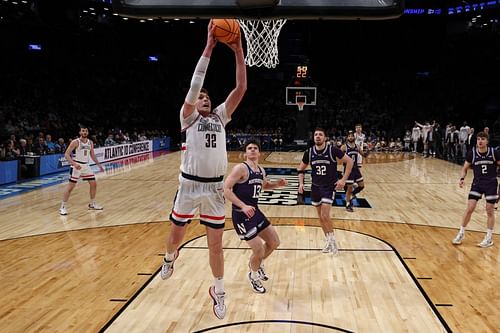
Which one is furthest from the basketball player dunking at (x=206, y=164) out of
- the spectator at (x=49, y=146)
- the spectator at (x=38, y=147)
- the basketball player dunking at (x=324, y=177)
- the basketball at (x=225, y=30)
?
the spectator at (x=49, y=146)

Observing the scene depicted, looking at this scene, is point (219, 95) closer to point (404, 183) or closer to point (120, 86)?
point (120, 86)

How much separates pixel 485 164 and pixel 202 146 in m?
5.50

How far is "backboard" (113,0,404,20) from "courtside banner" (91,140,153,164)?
59.0 ft

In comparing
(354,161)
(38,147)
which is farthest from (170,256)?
(38,147)

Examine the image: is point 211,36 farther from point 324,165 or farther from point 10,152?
point 10,152

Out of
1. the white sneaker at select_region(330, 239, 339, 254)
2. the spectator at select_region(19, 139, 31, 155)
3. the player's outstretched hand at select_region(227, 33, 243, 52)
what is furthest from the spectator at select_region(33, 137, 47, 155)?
the player's outstretched hand at select_region(227, 33, 243, 52)

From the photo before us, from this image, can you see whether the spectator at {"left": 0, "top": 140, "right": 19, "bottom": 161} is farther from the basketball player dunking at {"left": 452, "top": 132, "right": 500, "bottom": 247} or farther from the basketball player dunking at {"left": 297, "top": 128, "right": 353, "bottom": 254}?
the basketball player dunking at {"left": 452, "top": 132, "right": 500, "bottom": 247}

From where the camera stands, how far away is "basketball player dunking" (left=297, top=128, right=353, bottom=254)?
753 cm

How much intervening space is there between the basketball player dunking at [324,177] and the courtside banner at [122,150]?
14543mm

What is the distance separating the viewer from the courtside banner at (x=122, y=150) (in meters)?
21.0

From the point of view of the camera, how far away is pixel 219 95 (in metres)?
35.3

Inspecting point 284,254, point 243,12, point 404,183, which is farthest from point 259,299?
point 404,183

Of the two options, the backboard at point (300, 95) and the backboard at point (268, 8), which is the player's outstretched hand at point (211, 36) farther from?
the backboard at point (300, 95)

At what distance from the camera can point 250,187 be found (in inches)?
225
